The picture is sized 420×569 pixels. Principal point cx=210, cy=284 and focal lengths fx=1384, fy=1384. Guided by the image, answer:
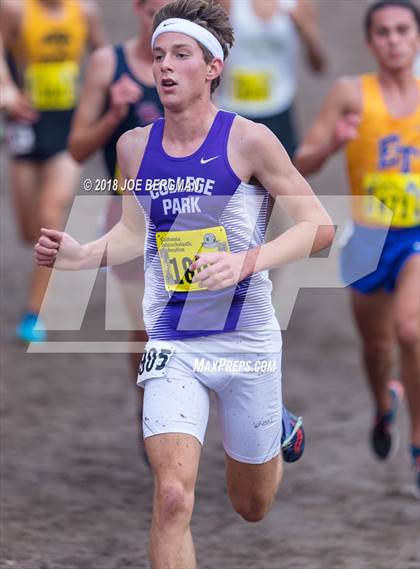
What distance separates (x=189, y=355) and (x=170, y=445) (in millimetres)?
330

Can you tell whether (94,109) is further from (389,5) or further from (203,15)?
(203,15)

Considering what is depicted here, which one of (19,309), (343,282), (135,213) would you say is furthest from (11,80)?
(135,213)

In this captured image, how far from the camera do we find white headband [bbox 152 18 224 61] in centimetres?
421

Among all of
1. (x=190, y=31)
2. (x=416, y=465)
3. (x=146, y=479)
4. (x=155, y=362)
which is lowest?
(x=146, y=479)

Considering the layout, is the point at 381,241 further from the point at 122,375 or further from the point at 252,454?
the point at 122,375

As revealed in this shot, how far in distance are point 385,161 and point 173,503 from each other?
2.52m

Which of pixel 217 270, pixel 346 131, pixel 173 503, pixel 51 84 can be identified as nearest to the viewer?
pixel 217 270

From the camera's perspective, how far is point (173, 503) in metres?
4.00

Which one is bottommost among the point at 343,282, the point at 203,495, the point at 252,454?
the point at 203,495

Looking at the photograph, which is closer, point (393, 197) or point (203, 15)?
point (203, 15)

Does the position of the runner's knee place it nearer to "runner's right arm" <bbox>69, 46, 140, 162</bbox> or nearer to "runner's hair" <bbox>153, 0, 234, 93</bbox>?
"runner's hair" <bbox>153, 0, 234, 93</bbox>

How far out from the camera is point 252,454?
4523 millimetres

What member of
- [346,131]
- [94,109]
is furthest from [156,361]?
[94,109]

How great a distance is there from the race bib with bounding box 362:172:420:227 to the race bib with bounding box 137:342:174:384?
77.5 inches
